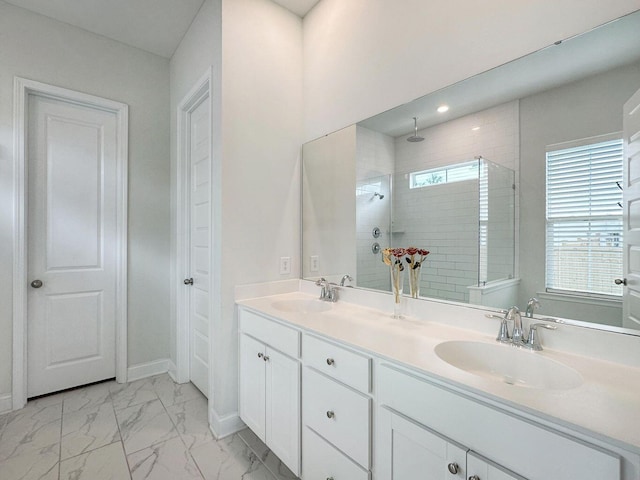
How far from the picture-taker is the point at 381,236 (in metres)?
1.73

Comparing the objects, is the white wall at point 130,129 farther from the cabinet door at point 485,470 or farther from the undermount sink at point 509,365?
the cabinet door at point 485,470

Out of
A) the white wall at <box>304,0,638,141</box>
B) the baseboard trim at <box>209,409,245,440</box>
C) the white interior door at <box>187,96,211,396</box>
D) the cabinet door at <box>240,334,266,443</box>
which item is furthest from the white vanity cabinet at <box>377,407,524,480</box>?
the white interior door at <box>187,96,211,396</box>

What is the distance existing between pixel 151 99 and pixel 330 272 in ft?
7.30

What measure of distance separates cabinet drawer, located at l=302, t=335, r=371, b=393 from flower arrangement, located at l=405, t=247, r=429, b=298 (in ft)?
1.74

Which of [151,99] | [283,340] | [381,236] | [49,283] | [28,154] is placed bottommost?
[283,340]

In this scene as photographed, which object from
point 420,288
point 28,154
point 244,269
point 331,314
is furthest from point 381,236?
point 28,154

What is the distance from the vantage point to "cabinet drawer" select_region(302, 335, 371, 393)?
3.64ft

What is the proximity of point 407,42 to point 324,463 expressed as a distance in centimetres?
201

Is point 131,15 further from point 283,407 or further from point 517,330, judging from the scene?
point 517,330

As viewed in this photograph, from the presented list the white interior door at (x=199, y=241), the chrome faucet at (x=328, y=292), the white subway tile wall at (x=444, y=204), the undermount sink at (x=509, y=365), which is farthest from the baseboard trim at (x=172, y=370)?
the undermount sink at (x=509, y=365)

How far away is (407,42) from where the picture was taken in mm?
1565

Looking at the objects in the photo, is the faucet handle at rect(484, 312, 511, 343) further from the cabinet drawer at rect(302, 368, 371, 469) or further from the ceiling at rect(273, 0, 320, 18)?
the ceiling at rect(273, 0, 320, 18)

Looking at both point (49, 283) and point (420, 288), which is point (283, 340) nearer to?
point (420, 288)

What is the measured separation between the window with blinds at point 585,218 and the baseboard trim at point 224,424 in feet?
6.03
